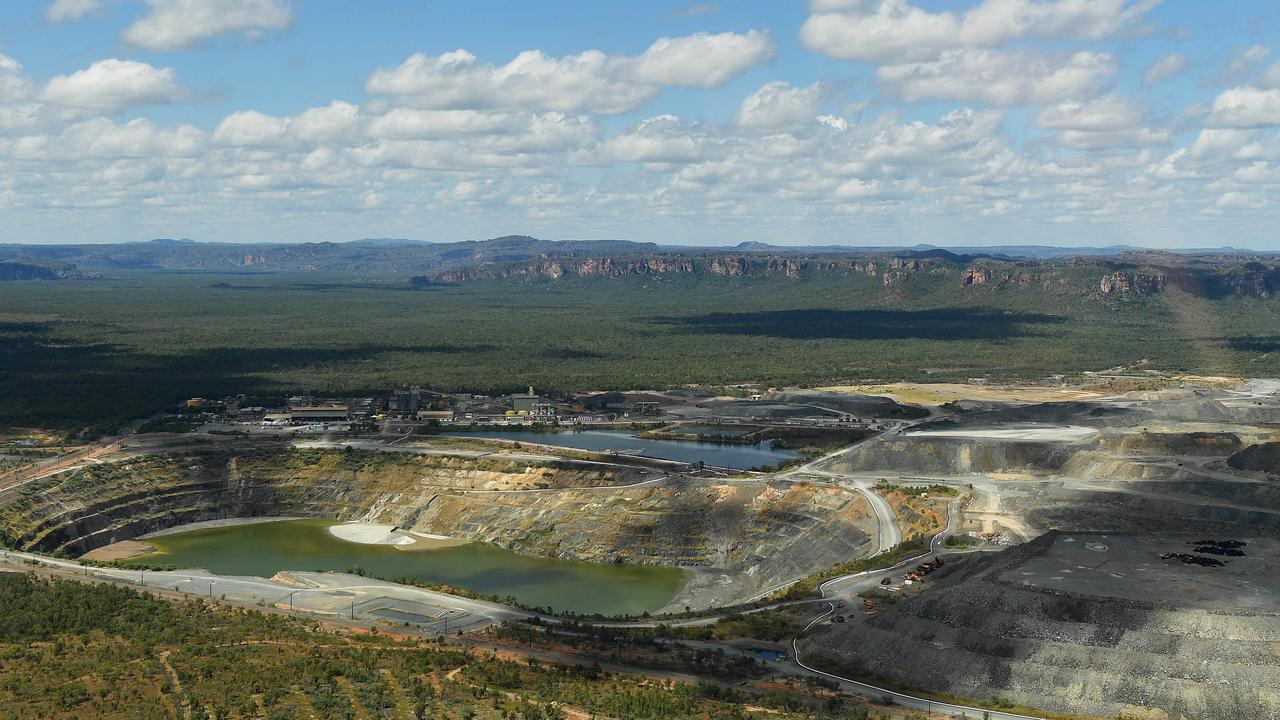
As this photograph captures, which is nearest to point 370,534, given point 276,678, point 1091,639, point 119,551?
point 119,551

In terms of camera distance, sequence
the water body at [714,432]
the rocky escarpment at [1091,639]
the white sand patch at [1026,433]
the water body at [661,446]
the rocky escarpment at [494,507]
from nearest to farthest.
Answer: the rocky escarpment at [1091,639]
the rocky escarpment at [494,507]
the white sand patch at [1026,433]
the water body at [661,446]
the water body at [714,432]

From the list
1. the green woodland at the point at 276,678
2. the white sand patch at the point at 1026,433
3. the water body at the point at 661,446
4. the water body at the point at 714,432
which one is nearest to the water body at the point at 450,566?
the green woodland at the point at 276,678

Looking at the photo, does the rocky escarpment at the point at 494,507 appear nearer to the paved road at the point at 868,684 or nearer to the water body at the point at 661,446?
the paved road at the point at 868,684

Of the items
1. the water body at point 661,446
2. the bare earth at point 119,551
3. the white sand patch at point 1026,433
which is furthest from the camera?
the water body at point 661,446

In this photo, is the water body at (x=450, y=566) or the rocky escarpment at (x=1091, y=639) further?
the water body at (x=450, y=566)

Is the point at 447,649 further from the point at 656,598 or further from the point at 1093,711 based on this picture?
the point at 1093,711

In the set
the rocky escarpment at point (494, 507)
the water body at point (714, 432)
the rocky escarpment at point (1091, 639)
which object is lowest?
the rocky escarpment at point (494, 507)

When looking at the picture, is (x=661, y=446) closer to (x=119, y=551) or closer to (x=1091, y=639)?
(x=119, y=551)

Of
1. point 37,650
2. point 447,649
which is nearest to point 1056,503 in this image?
point 447,649
